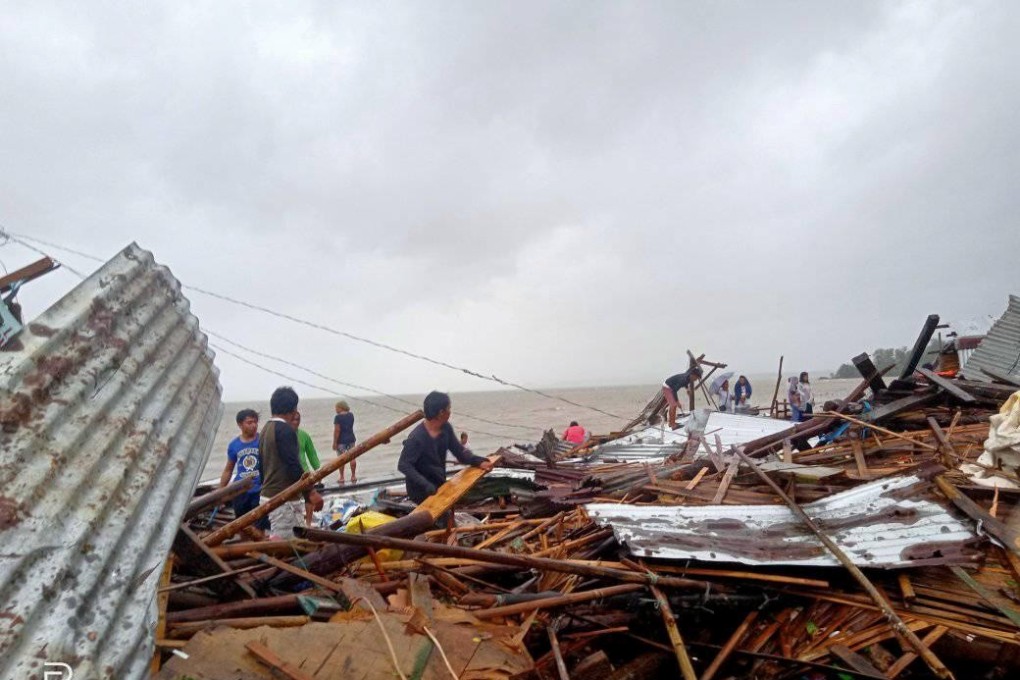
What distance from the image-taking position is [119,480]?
2.25m

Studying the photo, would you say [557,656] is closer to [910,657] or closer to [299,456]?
[910,657]

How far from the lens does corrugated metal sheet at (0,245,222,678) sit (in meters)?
1.72

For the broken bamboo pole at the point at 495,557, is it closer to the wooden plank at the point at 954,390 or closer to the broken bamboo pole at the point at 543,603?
the broken bamboo pole at the point at 543,603

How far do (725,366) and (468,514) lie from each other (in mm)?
10656

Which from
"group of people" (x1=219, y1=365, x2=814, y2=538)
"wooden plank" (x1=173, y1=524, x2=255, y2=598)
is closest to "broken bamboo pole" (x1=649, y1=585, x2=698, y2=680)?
"group of people" (x1=219, y1=365, x2=814, y2=538)

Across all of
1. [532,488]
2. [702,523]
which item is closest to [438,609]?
[702,523]

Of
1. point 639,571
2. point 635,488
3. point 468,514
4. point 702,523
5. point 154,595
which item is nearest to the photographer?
point 154,595

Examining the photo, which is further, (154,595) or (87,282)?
(87,282)

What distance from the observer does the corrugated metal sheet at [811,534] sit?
3.75m

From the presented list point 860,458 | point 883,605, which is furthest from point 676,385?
point 883,605

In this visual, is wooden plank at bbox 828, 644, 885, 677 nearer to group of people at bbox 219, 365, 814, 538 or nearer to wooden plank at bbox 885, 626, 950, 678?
wooden plank at bbox 885, 626, 950, 678

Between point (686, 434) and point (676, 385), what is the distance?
290 cm

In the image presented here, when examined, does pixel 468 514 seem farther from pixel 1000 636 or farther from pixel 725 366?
pixel 725 366
